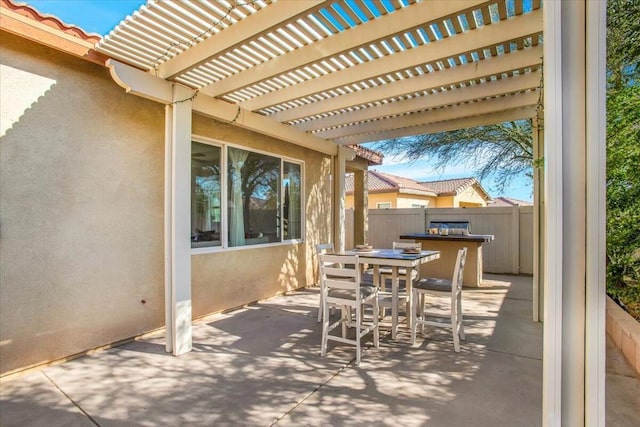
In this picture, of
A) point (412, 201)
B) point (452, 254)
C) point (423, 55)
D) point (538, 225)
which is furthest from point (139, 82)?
point (412, 201)

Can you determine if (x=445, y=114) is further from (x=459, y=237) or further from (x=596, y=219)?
(x=596, y=219)

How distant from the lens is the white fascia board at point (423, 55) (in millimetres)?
2883

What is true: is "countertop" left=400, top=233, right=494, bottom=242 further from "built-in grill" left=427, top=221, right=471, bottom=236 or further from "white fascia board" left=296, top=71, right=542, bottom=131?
"white fascia board" left=296, top=71, right=542, bottom=131

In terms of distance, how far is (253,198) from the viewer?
560cm

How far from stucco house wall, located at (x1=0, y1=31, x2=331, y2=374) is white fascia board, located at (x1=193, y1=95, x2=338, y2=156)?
1.75ft

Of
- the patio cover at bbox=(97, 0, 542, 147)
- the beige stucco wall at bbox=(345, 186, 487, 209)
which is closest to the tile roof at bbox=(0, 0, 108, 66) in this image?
the patio cover at bbox=(97, 0, 542, 147)

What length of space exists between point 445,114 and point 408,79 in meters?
1.29

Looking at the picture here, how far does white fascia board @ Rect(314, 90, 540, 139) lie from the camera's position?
455 cm

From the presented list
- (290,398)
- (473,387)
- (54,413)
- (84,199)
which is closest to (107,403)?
(54,413)

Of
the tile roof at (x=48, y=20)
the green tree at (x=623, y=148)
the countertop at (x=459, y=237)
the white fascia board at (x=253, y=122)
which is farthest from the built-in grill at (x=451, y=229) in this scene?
the tile roof at (x=48, y=20)

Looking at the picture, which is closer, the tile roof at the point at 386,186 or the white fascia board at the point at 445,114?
the white fascia board at the point at 445,114

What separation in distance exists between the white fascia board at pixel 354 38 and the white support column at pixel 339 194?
3.50 m

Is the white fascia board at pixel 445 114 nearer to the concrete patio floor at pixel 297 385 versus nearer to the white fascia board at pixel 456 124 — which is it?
the white fascia board at pixel 456 124

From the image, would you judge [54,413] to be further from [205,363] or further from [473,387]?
[473,387]
